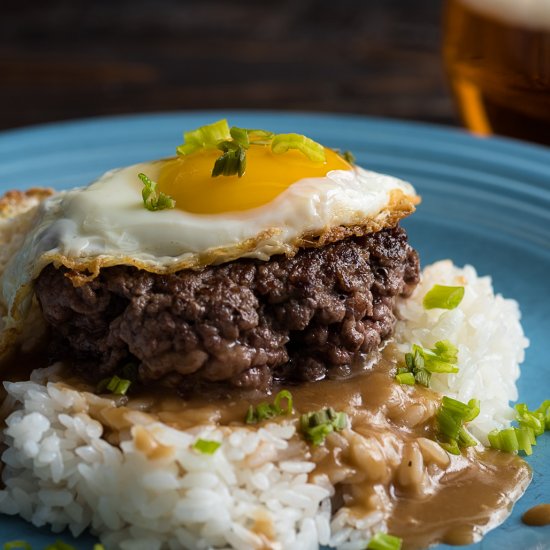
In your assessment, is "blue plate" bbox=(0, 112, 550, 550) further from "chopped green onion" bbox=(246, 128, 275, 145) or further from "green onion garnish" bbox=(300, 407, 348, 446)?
"chopped green onion" bbox=(246, 128, 275, 145)

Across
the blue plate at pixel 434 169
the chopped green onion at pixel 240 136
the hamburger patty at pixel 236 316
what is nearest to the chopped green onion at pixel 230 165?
the chopped green onion at pixel 240 136

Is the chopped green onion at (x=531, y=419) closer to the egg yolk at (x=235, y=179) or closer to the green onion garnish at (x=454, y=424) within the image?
the green onion garnish at (x=454, y=424)

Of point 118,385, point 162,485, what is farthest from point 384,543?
point 118,385

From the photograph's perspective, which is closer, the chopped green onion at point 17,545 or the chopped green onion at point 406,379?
the chopped green onion at point 17,545

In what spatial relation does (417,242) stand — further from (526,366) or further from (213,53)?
(213,53)

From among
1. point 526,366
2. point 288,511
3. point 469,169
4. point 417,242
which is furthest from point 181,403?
point 469,169
